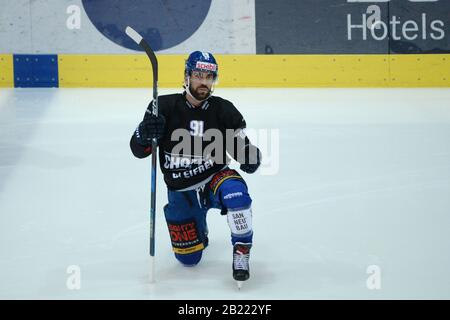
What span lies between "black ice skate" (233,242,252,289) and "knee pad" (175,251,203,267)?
0.96ft

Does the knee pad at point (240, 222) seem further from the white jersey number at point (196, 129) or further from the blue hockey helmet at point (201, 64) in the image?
the blue hockey helmet at point (201, 64)

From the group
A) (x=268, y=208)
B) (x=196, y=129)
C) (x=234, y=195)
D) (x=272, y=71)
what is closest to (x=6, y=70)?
(x=272, y=71)

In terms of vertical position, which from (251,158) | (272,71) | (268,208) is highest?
(272,71)

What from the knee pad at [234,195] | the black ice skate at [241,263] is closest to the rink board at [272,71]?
the knee pad at [234,195]

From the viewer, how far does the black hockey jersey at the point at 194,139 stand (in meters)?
3.92

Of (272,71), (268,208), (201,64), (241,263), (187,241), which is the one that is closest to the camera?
(241,263)

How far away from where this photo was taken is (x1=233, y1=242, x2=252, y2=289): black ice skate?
145 inches

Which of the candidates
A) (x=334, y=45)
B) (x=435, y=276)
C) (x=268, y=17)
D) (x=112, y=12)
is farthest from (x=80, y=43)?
(x=435, y=276)

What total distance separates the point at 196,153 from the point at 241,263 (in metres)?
0.50

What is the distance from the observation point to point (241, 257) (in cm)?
373

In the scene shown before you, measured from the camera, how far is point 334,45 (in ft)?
30.1

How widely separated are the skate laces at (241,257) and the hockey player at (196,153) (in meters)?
0.19

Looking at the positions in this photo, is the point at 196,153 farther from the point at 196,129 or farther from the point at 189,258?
the point at 189,258
